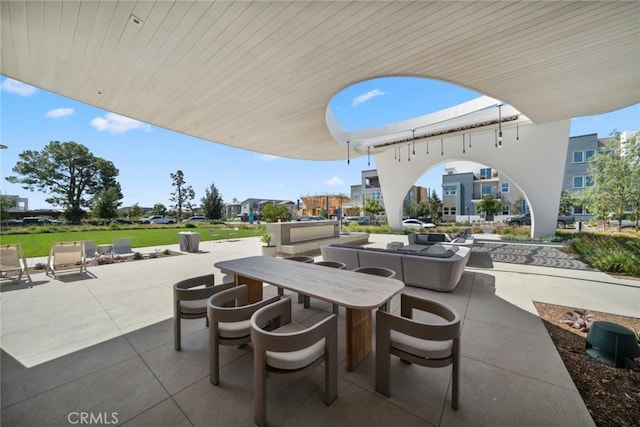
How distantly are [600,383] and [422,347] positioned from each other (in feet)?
5.84

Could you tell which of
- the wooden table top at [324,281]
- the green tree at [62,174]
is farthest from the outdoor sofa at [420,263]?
the green tree at [62,174]

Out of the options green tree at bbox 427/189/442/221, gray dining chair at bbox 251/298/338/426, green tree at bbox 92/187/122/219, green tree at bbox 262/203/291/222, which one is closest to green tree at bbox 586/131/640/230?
gray dining chair at bbox 251/298/338/426

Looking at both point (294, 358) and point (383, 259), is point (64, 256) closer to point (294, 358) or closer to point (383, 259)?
point (294, 358)

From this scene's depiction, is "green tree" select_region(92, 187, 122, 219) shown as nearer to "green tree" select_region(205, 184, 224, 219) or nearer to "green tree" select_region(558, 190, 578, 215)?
"green tree" select_region(205, 184, 224, 219)

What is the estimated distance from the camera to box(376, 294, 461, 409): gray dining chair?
177cm

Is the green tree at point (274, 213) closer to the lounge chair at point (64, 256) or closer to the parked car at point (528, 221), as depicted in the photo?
the lounge chair at point (64, 256)

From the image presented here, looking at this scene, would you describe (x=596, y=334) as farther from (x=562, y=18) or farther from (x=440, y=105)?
(x=440, y=105)

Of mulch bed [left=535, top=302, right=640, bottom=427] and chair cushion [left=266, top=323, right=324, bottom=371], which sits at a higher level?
chair cushion [left=266, top=323, right=324, bottom=371]

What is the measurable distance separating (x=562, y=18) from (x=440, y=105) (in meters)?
6.25

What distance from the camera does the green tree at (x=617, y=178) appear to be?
31.4ft

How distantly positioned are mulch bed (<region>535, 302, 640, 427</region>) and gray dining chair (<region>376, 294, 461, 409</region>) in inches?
42.7

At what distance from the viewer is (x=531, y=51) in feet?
14.7

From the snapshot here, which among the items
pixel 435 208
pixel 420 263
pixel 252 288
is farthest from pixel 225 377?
A: pixel 435 208

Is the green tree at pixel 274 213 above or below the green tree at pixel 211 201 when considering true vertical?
below
